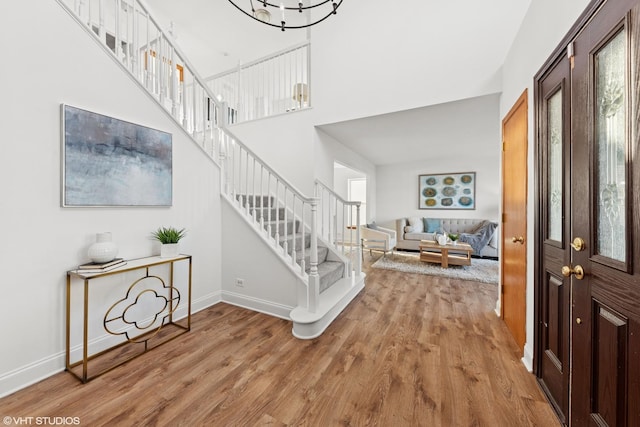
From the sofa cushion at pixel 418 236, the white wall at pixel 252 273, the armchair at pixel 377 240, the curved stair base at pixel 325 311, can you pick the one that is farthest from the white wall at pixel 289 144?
the sofa cushion at pixel 418 236

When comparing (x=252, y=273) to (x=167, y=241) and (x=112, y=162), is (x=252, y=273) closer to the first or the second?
(x=167, y=241)

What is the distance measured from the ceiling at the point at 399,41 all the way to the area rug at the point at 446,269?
237 centimetres

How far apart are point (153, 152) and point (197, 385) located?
195 cm

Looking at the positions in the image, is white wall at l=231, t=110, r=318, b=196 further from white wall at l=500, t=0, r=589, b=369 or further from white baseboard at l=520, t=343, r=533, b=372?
white baseboard at l=520, t=343, r=533, b=372

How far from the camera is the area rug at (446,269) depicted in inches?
159

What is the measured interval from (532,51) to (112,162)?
330cm

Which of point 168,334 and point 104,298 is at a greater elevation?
point 104,298

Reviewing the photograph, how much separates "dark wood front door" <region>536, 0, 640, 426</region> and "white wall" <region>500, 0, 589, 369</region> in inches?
6.7

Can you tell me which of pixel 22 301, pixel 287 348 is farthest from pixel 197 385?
pixel 22 301

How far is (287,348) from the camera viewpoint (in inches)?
79.2

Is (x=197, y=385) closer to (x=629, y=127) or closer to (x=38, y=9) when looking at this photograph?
(x=629, y=127)

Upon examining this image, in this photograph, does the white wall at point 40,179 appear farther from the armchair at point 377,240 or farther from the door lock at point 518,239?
the armchair at point 377,240

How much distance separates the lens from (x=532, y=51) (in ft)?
5.80

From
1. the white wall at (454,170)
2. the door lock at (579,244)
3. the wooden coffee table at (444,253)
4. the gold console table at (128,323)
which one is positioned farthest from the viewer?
the wooden coffee table at (444,253)
